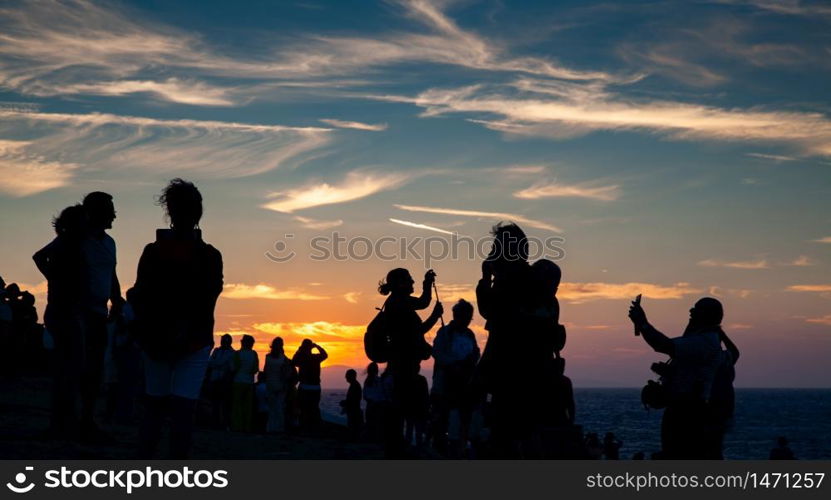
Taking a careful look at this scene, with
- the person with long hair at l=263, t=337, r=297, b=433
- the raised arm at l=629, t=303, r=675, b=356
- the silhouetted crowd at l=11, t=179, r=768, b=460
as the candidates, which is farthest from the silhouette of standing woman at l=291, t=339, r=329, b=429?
the raised arm at l=629, t=303, r=675, b=356

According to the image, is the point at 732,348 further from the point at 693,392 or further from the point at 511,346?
the point at 511,346

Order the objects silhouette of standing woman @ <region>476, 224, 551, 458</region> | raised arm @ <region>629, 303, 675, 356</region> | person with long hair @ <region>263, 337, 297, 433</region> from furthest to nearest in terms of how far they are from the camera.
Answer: person with long hair @ <region>263, 337, 297, 433</region> → silhouette of standing woman @ <region>476, 224, 551, 458</region> → raised arm @ <region>629, 303, 675, 356</region>

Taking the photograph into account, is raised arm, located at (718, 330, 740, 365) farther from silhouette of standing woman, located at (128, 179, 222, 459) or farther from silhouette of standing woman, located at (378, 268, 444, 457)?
silhouette of standing woman, located at (128, 179, 222, 459)

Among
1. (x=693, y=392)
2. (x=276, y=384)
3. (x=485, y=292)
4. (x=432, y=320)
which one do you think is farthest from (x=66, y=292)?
(x=276, y=384)

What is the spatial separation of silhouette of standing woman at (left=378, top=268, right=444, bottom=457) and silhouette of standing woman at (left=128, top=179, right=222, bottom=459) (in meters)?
3.31

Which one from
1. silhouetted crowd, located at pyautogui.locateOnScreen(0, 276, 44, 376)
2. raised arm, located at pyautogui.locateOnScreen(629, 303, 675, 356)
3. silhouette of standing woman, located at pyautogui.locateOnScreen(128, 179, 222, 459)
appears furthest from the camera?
silhouetted crowd, located at pyautogui.locateOnScreen(0, 276, 44, 376)

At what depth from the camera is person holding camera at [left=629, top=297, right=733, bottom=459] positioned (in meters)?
7.70

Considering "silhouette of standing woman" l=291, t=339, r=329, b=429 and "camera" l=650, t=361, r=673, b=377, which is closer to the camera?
"camera" l=650, t=361, r=673, b=377

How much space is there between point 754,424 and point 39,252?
16804cm

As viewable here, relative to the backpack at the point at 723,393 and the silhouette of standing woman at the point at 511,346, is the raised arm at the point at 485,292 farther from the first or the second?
the backpack at the point at 723,393

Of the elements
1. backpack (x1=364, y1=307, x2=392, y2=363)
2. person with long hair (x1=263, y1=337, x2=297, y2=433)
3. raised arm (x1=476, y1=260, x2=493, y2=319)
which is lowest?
person with long hair (x1=263, y1=337, x2=297, y2=433)

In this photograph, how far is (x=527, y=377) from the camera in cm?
793

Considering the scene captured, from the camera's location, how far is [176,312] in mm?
5957
